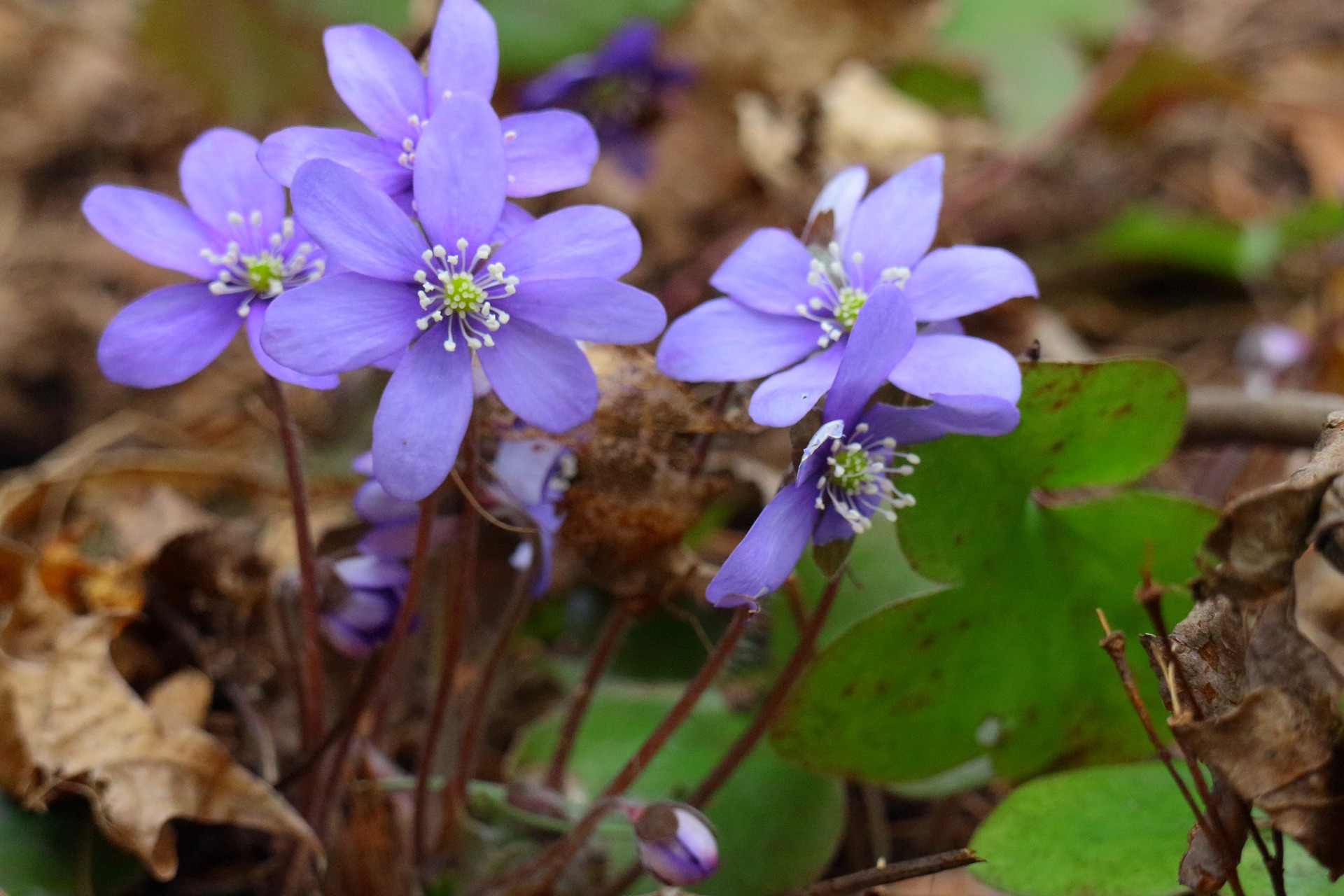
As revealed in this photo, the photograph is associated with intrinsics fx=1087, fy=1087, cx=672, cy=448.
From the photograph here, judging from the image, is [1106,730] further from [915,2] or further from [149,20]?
[149,20]

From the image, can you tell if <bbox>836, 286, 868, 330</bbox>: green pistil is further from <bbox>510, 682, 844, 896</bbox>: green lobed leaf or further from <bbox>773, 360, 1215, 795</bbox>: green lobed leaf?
<bbox>510, 682, 844, 896</bbox>: green lobed leaf

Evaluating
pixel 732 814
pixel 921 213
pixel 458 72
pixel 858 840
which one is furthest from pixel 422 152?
pixel 858 840

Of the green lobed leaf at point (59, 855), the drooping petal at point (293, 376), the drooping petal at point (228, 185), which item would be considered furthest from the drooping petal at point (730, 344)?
the green lobed leaf at point (59, 855)

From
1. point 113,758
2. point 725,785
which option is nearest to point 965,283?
point 725,785

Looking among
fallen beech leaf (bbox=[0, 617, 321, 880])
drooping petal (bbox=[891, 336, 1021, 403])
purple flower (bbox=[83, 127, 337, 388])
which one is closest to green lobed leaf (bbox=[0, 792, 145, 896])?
fallen beech leaf (bbox=[0, 617, 321, 880])

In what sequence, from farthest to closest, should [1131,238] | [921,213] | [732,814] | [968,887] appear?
[1131,238]
[732,814]
[968,887]
[921,213]

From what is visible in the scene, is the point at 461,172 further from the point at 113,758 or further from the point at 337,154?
the point at 113,758
